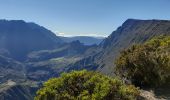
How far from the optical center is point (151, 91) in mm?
35844

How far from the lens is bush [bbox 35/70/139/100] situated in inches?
1021

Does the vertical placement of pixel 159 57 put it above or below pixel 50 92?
→ above

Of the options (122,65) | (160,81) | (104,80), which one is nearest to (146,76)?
(160,81)

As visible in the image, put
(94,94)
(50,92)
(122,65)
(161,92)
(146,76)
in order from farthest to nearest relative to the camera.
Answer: (122,65)
(146,76)
(161,92)
(50,92)
(94,94)

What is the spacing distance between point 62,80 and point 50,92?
1.71 metres

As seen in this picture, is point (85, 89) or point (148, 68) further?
point (148, 68)

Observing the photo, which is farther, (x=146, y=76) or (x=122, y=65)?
(x=122, y=65)

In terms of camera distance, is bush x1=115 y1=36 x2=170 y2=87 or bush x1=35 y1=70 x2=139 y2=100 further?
bush x1=115 y1=36 x2=170 y2=87

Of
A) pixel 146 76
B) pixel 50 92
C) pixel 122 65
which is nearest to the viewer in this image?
pixel 50 92

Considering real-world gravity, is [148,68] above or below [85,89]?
above

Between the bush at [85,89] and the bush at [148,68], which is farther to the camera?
the bush at [148,68]

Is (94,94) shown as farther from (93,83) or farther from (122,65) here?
(122,65)

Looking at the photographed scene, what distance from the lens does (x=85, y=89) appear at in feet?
93.2

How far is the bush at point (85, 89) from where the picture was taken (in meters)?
25.9
